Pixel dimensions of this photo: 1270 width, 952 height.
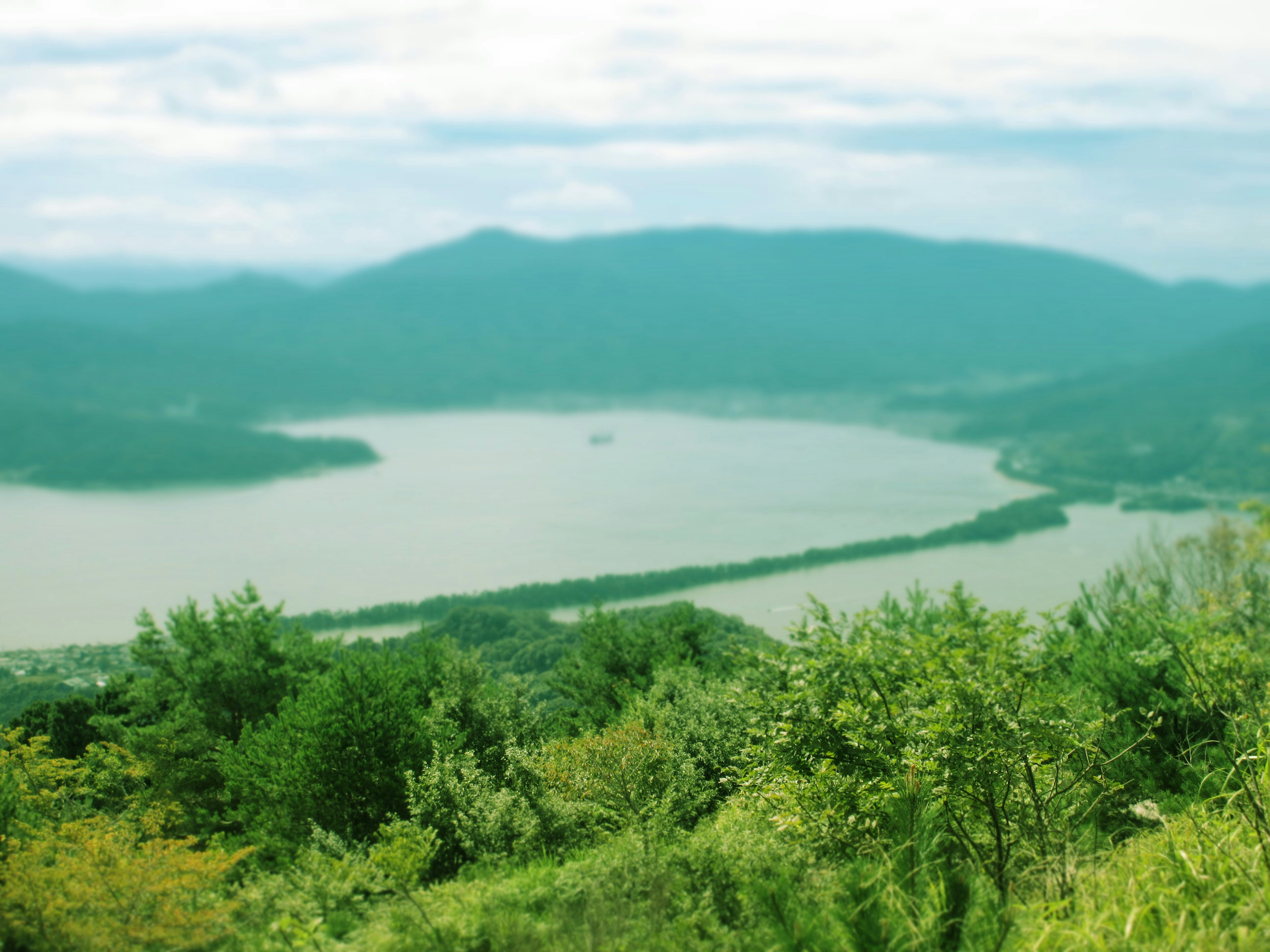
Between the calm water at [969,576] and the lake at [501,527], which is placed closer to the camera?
the calm water at [969,576]

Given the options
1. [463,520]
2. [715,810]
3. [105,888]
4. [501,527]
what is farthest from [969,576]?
[105,888]

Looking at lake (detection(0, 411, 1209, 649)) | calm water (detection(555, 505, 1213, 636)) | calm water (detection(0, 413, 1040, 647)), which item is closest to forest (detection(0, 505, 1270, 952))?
lake (detection(0, 411, 1209, 649))

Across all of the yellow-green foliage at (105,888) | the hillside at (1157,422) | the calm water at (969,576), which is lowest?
the calm water at (969,576)

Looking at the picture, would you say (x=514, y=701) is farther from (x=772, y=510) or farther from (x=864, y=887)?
(x=772, y=510)

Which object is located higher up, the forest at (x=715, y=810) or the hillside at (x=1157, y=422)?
the hillside at (x=1157, y=422)

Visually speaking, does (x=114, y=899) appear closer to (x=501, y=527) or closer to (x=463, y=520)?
(x=501, y=527)

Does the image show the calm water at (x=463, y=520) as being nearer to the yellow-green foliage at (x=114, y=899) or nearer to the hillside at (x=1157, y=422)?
the hillside at (x=1157, y=422)

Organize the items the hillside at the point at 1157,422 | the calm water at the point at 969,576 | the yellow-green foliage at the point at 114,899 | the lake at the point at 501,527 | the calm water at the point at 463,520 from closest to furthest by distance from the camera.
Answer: the yellow-green foliage at the point at 114,899, the calm water at the point at 969,576, the lake at the point at 501,527, the calm water at the point at 463,520, the hillside at the point at 1157,422

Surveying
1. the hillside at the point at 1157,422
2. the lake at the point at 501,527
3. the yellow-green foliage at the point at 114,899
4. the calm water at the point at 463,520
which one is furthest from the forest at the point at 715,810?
the hillside at the point at 1157,422

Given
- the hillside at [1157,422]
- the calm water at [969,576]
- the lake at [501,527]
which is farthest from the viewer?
the hillside at [1157,422]
